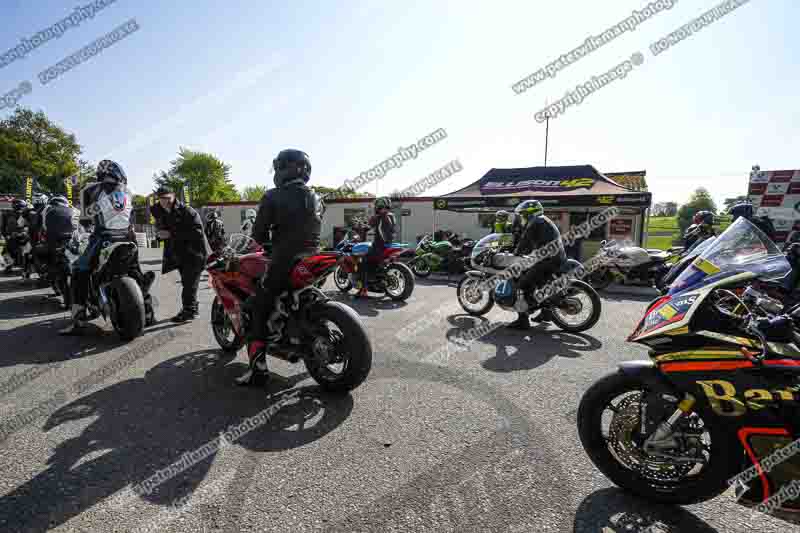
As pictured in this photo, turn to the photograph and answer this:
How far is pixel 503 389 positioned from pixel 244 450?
6.90 ft

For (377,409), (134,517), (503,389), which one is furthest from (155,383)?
(503,389)

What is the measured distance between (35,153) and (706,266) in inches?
2543

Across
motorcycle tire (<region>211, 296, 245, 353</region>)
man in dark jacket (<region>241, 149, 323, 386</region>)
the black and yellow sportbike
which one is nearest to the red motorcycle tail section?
man in dark jacket (<region>241, 149, 323, 386</region>)

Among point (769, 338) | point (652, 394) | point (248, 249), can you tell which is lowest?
point (652, 394)

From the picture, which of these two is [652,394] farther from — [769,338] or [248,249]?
[248,249]

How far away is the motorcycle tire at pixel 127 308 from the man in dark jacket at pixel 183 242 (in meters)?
1.00

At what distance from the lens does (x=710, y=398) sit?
1.70 meters

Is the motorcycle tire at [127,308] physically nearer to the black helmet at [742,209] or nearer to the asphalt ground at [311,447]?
the asphalt ground at [311,447]

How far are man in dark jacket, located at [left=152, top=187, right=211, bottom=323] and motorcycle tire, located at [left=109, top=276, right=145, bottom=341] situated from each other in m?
1.00

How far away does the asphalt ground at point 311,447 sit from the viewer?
5.99 ft

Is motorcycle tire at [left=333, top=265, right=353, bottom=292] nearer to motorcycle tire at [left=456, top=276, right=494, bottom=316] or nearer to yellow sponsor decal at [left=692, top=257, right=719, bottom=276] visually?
motorcycle tire at [left=456, top=276, right=494, bottom=316]

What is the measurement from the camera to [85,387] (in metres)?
3.30

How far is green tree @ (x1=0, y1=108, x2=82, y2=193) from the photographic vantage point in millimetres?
43469

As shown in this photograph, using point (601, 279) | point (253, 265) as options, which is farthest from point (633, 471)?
point (601, 279)
